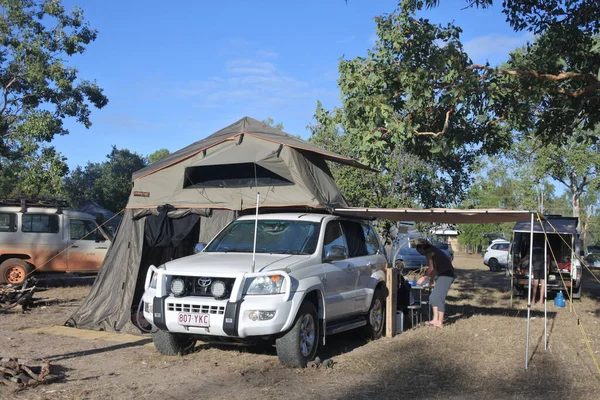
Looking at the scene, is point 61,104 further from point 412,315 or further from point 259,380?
point 259,380

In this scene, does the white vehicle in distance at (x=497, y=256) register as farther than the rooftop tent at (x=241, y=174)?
Yes

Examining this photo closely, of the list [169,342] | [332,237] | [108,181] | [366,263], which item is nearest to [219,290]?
[169,342]

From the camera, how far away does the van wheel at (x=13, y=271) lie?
14734 mm

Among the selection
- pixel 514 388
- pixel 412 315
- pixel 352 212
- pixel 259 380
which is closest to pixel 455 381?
pixel 514 388

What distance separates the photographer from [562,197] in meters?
62.1

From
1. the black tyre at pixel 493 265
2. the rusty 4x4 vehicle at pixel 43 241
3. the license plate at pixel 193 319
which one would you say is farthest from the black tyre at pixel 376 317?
the black tyre at pixel 493 265

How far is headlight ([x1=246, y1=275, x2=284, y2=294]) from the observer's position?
681 centimetres

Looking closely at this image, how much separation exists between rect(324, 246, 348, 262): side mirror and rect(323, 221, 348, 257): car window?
0.04 meters

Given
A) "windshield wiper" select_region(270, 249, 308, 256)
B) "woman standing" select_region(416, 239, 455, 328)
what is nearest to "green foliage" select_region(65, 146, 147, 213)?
"woman standing" select_region(416, 239, 455, 328)

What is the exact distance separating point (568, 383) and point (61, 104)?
17719 mm

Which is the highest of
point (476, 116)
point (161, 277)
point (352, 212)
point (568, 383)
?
point (476, 116)

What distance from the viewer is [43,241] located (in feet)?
50.4

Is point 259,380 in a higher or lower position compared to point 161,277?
lower

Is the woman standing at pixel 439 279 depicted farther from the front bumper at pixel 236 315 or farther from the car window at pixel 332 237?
the front bumper at pixel 236 315
